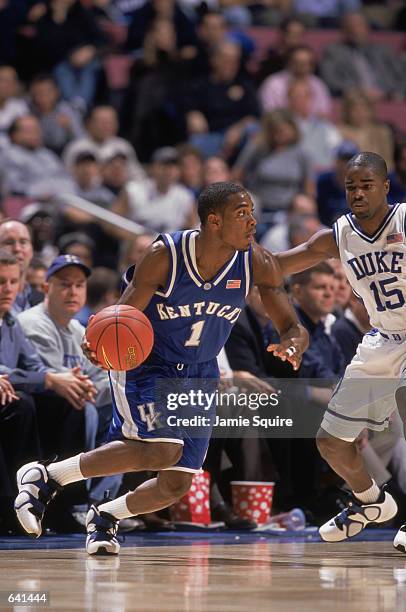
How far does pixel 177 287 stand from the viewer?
5.95 metres

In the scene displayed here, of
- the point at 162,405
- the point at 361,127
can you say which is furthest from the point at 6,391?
the point at 361,127

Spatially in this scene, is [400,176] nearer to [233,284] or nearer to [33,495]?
[233,284]

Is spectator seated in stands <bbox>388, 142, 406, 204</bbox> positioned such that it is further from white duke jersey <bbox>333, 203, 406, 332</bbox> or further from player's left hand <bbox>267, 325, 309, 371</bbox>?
player's left hand <bbox>267, 325, 309, 371</bbox>

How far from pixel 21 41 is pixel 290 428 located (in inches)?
294

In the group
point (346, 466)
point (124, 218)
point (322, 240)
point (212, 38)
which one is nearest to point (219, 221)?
point (322, 240)

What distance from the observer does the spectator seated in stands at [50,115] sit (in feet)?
40.5

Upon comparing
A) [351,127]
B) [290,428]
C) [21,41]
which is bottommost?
[290,428]

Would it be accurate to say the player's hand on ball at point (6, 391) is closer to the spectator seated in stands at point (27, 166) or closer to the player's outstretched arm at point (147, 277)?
the player's outstretched arm at point (147, 277)

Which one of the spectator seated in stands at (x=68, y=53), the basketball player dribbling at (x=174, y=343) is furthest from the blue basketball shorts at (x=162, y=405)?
the spectator seated in stands at (x=68, y=53)

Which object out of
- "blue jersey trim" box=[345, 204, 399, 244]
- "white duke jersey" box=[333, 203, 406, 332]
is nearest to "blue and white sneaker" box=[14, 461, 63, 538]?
"white duke jersey" box=[333, 203, 406, 332]

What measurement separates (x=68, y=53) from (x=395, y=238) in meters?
8.28

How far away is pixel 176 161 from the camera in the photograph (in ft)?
38.8

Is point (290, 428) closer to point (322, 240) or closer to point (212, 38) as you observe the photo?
point (322, 240)

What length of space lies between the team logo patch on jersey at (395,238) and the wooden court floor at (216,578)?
1.56m
